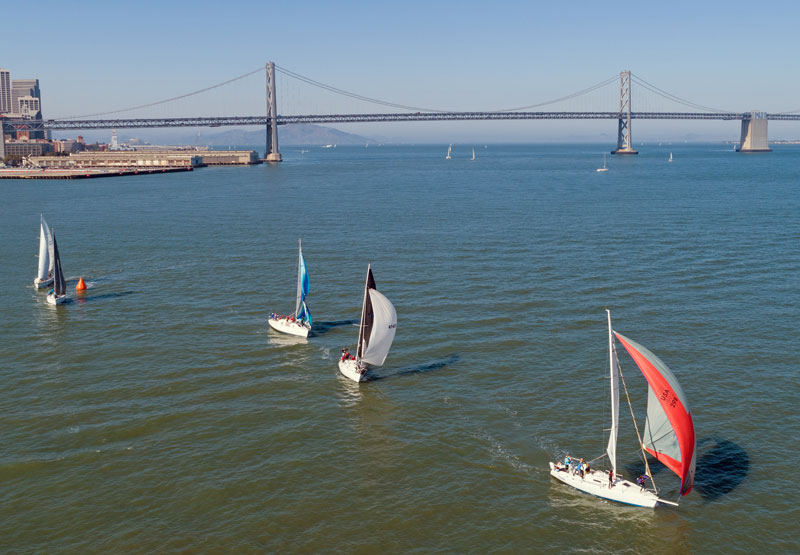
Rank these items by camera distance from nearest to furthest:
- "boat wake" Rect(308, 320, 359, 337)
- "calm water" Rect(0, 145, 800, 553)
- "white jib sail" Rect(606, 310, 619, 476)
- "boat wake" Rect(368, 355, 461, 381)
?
"calm water" Rect(0, 145, 800, 553) → "white jib sail" Rect(606, 310, 619, 476) → "boat wake" Rect(368, 355, 461, 381) → "boat wake" Rect(308, 320, 359, 337)

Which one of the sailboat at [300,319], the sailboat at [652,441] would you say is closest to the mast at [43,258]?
the sailboat at [300,319]

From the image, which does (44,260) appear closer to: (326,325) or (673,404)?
(326,325)

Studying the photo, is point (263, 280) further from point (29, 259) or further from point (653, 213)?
point (653, 213)

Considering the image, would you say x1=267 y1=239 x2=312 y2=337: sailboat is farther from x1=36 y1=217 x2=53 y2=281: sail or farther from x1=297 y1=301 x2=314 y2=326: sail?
x1=36 y1=217 x2=53 y2=281: sail

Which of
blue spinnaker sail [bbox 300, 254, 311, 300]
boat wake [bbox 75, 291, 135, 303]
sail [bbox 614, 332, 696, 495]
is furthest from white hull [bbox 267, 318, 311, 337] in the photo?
sail [bbox 614, 332, 696, 495]

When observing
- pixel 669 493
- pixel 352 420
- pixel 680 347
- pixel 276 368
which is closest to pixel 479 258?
pixel 680 347

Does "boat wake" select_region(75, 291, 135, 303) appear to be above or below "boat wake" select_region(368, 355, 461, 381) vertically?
above

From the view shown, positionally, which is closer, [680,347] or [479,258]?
[680,347]

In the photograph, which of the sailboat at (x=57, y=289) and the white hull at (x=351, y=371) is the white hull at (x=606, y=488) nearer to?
the white hull at (x=351, y=371)
